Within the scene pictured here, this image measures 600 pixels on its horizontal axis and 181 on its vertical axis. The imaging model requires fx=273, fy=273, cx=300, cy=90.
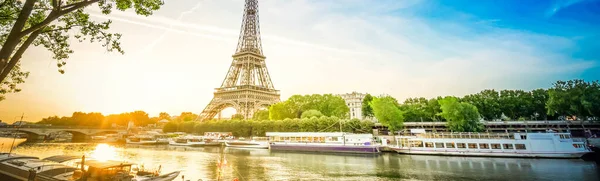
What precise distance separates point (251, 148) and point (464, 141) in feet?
107

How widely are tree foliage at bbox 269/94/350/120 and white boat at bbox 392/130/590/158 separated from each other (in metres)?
29.4

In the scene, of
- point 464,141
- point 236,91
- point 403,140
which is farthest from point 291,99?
point 464,141

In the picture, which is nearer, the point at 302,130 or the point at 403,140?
the point at 403,140

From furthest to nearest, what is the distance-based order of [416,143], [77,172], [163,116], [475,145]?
[163,116]
[416,143]
[475,145]
[77,172]

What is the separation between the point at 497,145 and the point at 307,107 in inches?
1653

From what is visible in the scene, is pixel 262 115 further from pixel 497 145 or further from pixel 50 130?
pixel 497 145

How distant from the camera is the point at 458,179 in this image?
20.2 metres

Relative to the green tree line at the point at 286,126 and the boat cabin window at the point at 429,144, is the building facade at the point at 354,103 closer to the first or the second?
the green tree line at the point at 286,126

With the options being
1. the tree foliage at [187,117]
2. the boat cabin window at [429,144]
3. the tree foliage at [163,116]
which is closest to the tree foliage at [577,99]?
the boat cabin window at [429,144]

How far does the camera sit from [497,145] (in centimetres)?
3322

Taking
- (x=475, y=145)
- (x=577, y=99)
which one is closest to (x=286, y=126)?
(x=475, y=145)

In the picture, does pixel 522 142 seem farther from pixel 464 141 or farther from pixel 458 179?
pixel 458 179

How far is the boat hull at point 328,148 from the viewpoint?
123 ft

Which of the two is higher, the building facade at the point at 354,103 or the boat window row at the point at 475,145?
the building facade at the point at 354,103
